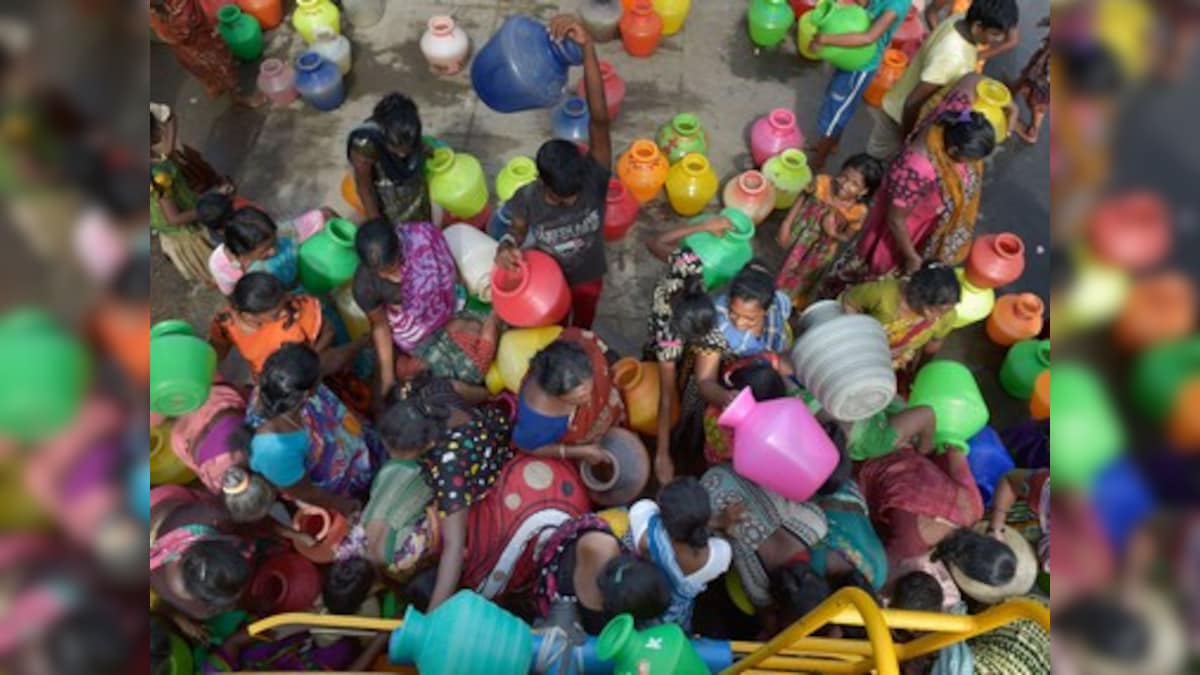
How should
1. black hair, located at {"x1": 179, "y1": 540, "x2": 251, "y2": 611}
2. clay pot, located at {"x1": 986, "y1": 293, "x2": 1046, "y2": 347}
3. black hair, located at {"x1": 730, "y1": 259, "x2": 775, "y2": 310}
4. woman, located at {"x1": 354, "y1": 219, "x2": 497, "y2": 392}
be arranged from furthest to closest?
clay pot, located at {"x1": 986, "y1": 293, "x2": 1046, "y2": 347}, woman, located at {"x1": 354, "y1": 219, "x2": 497, "y2": 392}, black hair, located at {"x1": 730, "y1": 259, "x2": 775, "y2": 310}, black hair, located at {"x1": 179, "y1": 540, "x2": 251, "y2": 611}

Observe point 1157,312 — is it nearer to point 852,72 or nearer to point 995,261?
point 995,261

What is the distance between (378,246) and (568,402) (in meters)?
0.56

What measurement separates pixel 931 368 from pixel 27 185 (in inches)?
80.2

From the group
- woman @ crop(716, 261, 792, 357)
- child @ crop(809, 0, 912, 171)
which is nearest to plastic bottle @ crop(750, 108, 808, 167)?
child @ crop(809, 0, 912, 171)

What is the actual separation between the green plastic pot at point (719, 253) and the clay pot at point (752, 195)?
0.64 meters

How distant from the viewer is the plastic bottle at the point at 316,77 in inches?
122

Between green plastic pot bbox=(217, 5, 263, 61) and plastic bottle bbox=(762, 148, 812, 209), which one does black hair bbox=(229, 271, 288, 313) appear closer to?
plastic bottle bbox=(762, 148, 812, 209)

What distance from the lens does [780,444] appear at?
154 centimetres

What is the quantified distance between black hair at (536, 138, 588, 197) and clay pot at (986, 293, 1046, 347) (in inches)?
57.3

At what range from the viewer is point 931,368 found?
2016 millimetres

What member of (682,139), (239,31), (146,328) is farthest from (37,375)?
(239,31)

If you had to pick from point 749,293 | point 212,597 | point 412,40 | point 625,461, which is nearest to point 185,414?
point 212,597

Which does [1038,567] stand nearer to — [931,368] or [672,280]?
[931,368]

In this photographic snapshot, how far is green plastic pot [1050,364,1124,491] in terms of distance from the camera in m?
0.23
